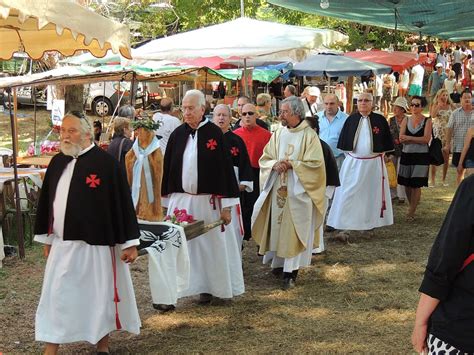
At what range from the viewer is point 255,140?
8.17m

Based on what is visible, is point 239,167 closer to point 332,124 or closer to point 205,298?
point 205,298

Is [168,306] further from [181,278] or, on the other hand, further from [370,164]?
[370,164]

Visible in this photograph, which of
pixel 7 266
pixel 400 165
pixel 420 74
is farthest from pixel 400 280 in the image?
pixel 420 74

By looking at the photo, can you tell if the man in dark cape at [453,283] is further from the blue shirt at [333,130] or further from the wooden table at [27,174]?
the wooden table at [27,174]

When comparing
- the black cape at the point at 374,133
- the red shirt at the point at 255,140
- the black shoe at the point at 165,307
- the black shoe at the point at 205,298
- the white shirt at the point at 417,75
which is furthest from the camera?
the white shirt at the point at 417,75

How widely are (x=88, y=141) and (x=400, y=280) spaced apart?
402cm

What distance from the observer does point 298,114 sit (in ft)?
23.5

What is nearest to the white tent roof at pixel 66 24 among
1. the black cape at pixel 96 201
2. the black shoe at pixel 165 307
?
the black cape at pixel 96 201

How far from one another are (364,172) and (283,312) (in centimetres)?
347

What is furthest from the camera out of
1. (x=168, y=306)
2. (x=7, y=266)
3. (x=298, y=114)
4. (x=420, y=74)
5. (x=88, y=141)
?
(x=420, y=74)

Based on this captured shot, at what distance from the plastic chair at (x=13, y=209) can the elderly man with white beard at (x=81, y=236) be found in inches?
177

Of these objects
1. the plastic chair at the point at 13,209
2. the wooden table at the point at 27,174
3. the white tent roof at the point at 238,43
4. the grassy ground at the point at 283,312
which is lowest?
the grassy ground at the point at 283,312

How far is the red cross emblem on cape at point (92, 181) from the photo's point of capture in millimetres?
4934

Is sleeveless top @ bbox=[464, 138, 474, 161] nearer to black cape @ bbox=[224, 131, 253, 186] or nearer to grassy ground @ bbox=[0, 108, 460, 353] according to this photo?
grassy ground @ bbox=[0, 108, 460, 353]
